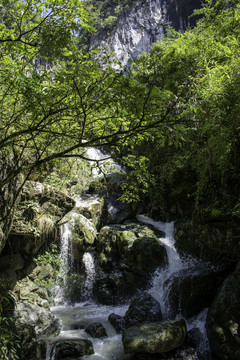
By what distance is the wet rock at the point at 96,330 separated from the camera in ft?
22.1

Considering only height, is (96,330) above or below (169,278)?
below

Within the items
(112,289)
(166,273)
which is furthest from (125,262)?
(166,273)

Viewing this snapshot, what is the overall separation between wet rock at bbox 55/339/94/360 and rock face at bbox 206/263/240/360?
114 inches

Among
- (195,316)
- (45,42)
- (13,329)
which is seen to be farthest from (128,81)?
(195,316)

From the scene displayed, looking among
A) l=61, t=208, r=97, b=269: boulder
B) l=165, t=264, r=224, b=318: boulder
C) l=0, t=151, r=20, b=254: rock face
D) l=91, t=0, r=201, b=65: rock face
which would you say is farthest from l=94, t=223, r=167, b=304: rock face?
l=91, t=0, r=201, b=65: rock face

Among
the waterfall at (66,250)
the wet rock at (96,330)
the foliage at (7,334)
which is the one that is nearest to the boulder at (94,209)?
the waterfall at (66,250)

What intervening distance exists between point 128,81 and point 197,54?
10661 millimetres

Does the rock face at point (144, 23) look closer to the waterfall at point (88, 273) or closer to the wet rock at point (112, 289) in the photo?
the waterfall at point (88, 273)

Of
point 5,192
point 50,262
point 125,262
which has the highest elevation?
point 5,192

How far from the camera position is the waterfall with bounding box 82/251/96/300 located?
32.0 feet

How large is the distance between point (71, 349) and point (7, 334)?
2457 mm

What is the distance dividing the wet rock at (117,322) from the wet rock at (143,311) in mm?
156

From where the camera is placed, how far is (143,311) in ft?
23.2

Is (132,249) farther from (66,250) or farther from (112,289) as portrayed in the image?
(66,250)
